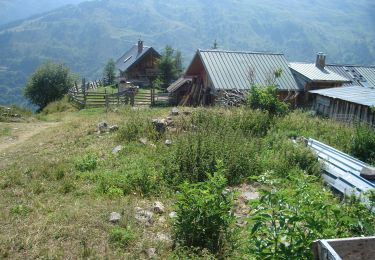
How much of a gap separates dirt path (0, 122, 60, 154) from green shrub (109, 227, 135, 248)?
26.5ft

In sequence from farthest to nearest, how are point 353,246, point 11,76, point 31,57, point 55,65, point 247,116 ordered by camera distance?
point 31,57 → point 11,76 → point 55,65 → point 247,116 → point 353,246

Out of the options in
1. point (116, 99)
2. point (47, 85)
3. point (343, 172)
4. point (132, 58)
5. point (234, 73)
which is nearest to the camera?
point (343, 172)

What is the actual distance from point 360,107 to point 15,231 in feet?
54.6

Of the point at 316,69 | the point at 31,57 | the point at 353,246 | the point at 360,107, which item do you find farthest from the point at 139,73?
the point at 31,57

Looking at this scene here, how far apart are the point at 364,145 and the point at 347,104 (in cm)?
963

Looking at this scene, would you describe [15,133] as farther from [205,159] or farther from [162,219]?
[162,219]

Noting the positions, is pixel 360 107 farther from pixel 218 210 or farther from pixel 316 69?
pixel 218 210

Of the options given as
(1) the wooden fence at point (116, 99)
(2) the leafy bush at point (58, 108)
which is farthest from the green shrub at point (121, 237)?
(2) the leafy bush at point (58, 108)

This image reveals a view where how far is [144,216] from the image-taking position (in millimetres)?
6191

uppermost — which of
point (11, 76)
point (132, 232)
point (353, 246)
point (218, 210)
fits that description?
point (353, 246)

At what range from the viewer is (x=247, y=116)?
465 inches

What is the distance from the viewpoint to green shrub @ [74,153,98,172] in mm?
8719

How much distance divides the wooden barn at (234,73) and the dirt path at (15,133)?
34.4ft

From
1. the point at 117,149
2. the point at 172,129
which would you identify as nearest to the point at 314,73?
the point at 172,129
